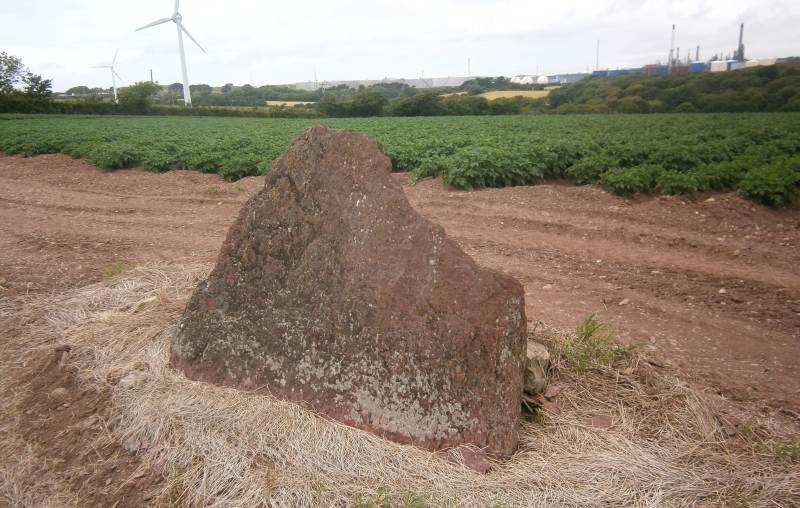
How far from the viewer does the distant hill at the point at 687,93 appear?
16250mm

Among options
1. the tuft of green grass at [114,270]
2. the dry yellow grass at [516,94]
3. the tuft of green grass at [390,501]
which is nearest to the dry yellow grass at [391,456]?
the tuft of green grass at [390,501]

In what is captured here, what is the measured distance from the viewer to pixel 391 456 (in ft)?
9.56

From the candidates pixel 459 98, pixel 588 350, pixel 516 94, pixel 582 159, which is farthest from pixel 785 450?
pixel 516 94

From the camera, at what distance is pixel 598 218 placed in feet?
27.4

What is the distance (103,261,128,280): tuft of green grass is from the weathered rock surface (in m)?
2.21

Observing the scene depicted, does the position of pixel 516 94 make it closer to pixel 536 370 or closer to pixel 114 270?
pixel 114 270

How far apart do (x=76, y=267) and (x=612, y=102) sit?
34.1m

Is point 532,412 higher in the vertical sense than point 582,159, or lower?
lower

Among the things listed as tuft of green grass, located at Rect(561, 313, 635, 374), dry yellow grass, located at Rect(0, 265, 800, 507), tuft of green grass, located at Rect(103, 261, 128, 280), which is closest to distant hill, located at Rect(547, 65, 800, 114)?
tuft of green grass, located at Rect(561, 313, 635, 374)

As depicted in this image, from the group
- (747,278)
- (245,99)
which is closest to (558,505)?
(747,278)

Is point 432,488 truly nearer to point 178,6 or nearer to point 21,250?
point 21,250

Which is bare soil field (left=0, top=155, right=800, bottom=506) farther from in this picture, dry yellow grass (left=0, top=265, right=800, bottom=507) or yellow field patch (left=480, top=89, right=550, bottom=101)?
yellow field patch (left=480, top=89, right=550, bottom=101)

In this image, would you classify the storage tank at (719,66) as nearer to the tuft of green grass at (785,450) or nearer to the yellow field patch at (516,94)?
the tuft of green grass at (785,450)

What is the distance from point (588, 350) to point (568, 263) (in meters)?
2.72
